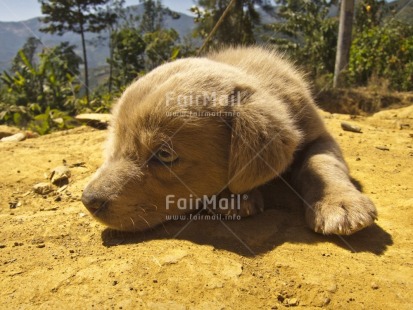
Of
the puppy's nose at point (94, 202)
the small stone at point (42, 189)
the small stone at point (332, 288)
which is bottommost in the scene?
the small stone at point (42, 189)

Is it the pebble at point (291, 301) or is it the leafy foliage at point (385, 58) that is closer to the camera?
the pebble at point (291, 301)

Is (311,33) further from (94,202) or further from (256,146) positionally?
(94,202)

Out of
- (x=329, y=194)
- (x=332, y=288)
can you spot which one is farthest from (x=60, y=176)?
(x=332, y=288)

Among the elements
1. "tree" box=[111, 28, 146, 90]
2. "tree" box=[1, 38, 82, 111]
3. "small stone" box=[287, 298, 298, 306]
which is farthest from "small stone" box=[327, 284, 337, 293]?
"tree" box=[111, 28, 146, 90]

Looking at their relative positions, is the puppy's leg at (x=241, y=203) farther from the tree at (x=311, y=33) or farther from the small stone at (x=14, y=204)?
the tree at (x=311, y=33)

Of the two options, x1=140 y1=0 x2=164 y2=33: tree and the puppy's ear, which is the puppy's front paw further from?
x1=140 y1=0 x2=164 y2=33: tree

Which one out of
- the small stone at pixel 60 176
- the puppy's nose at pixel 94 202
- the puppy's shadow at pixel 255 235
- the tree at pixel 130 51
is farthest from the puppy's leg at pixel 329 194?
the tree at pixel 130 51
